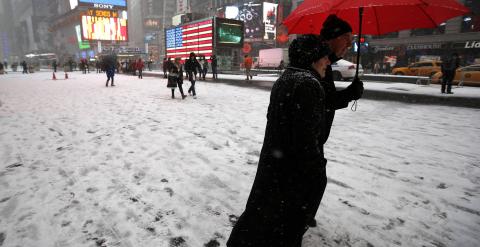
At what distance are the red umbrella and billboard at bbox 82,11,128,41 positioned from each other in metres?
82.3

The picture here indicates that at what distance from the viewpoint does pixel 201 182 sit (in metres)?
3.93

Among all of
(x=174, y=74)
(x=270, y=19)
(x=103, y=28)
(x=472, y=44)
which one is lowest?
(x=174, y=74)

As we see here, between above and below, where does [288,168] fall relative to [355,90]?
below

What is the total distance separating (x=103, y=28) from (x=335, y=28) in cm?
8590

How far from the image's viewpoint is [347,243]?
2676 mm

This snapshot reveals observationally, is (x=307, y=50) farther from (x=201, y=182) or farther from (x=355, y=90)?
(x=201, y=182)

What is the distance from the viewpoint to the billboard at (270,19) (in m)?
57.1

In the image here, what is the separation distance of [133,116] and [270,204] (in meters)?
7.33

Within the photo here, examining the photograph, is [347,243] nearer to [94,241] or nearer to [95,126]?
[94,241]

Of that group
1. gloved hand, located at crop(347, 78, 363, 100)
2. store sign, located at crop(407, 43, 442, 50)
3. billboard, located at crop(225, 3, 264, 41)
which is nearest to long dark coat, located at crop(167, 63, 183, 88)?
gloved hand, located at crop(347, 78, 363, 100)

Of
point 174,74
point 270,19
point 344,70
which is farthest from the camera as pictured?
point 270,19

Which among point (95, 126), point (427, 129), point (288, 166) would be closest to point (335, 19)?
point (288, 166)

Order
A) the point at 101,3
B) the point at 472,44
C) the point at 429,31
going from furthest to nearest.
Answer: the point at 101,3 < the point at 429,31 < the point at 472,44

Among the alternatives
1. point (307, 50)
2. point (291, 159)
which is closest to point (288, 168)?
point (291, 159)
